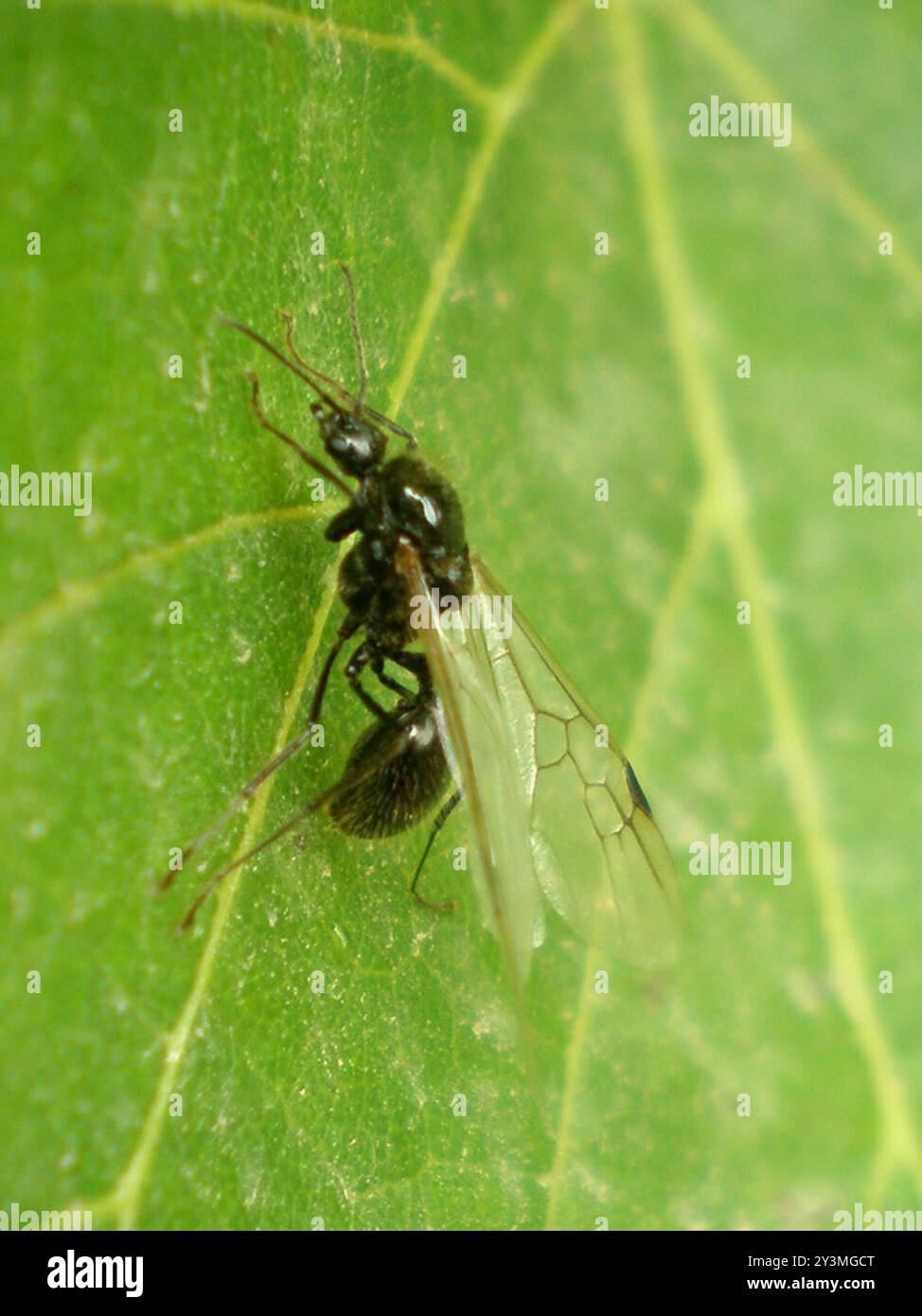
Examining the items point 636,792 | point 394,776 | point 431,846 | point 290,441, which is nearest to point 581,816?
point 636,792

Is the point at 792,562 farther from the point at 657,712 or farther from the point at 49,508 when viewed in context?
the point at 49,508

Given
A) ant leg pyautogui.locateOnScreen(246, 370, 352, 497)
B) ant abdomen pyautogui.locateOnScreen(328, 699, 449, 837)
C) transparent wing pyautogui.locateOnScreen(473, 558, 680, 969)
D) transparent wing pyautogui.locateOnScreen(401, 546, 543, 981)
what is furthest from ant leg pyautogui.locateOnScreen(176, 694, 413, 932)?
ant leg pyautogui.locateOnScreen(246, 370, 352, 497)

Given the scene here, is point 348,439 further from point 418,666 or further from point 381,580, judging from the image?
point 418,666

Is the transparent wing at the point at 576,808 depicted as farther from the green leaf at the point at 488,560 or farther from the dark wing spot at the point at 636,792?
the green leaf at the point at 488,560

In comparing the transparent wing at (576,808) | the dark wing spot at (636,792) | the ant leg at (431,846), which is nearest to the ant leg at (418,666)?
the transparent wing at (576,808)

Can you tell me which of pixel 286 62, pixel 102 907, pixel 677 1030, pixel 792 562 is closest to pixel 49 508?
pixel 102 907
